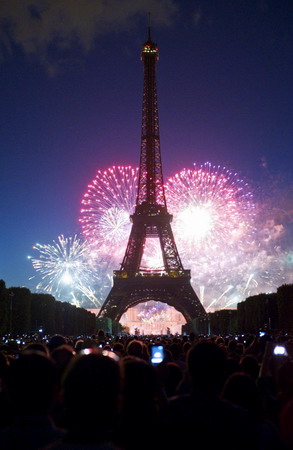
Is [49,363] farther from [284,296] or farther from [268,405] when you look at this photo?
[284,296]

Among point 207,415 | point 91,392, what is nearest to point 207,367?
point 207,415

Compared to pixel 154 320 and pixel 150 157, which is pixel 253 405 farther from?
pixel 154 320

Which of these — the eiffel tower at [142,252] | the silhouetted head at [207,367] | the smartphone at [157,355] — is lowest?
the silhouetted head at [207,367]

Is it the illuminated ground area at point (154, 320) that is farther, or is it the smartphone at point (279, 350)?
the illuminated ground area at point (154, 320)

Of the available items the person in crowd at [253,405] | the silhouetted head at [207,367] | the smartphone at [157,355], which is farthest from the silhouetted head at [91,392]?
the smartphone at [157,355]

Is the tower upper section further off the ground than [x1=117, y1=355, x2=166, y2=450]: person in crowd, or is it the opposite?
the tower upper section

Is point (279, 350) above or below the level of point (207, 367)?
above

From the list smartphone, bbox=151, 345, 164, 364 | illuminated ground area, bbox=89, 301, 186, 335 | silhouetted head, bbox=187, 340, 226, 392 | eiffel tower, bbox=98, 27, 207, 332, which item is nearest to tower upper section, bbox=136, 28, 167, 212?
eiffel tower, bbox=98, 27, 207, 332

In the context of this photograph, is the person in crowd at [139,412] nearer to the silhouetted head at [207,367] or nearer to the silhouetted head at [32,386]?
the silhouetted head at [207,367]

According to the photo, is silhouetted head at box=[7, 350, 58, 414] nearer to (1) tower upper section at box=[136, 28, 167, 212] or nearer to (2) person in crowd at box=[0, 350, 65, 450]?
(2) person in crowd at box=[0, 350, 65, 450]
